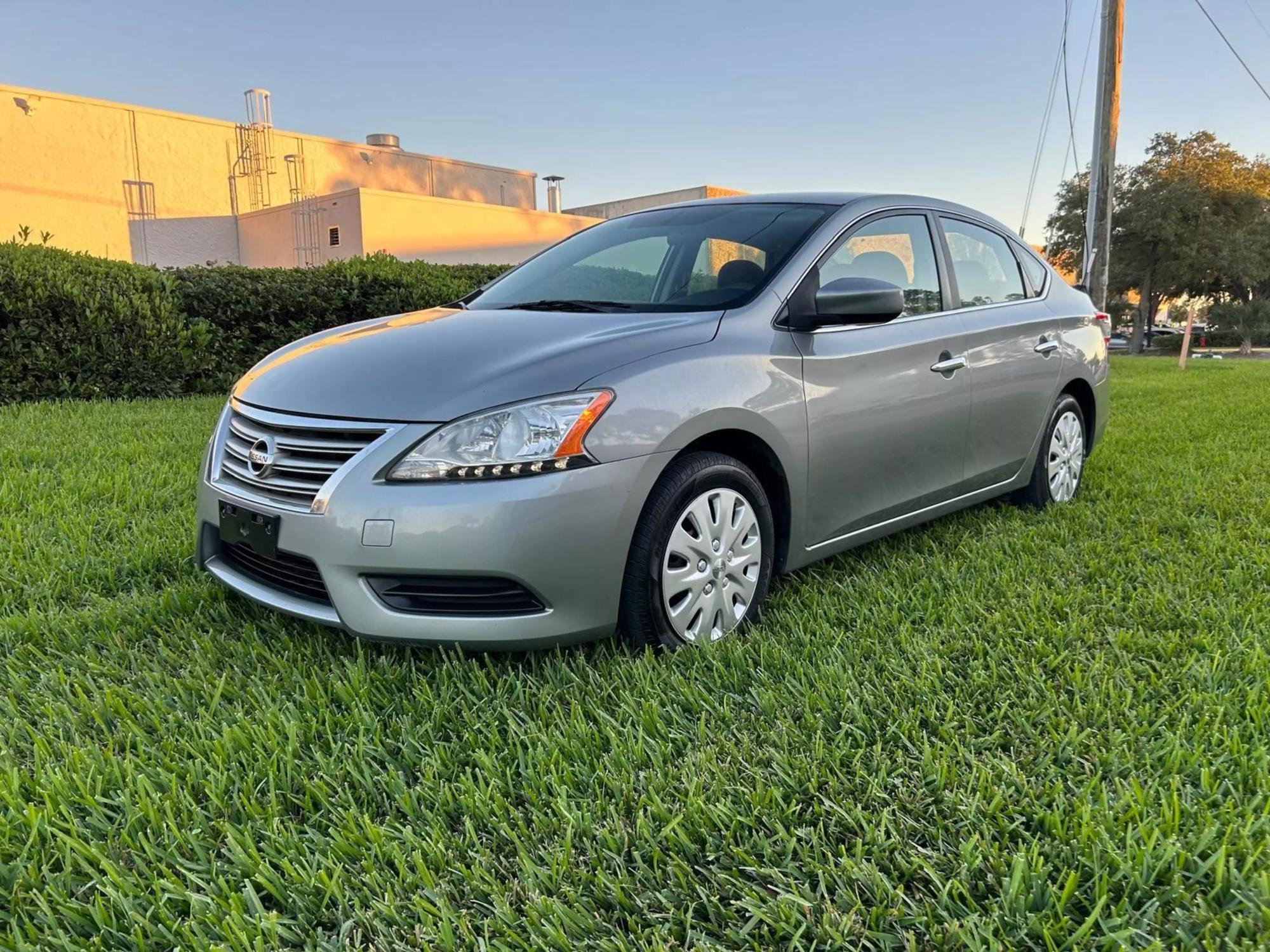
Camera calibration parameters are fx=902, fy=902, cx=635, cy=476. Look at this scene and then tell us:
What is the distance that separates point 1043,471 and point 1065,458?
24cm

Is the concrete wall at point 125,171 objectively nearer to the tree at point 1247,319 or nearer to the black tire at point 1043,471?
the black tire at point 1043,471

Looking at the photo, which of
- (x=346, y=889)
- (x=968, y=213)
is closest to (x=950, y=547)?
(x=968, y=213)

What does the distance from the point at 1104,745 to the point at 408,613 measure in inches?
69.0

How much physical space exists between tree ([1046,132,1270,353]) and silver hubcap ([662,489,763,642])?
33715 mm

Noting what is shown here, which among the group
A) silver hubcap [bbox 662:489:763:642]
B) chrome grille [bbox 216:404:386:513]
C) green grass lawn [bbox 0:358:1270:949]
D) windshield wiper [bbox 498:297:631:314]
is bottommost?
green grass lawn [bbox 0:358:1270:949]

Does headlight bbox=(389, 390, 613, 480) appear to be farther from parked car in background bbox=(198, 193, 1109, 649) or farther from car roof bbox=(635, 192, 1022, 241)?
car roof bbox=(635, 192, 1022, 241)

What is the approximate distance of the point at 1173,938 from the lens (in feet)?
5.02

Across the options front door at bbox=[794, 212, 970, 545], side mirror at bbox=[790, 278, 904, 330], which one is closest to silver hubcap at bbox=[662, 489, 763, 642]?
front door at bbox=[794, 212, 970, 545]

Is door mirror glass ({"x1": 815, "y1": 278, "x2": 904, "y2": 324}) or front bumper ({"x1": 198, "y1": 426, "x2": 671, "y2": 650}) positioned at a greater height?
door mirror glass ({"x1": 815, "y1": 278, "x2": 904, "y2": 324})

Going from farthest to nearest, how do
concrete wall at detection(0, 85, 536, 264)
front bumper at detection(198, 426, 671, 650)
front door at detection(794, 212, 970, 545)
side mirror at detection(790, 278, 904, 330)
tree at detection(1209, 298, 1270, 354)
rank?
tree at detection(1209, 298, 1270, 354)
concrete wall at detection(0, 85, 536, 264)
front door at detection(794, 212, 970, 545)
side mirror at detection(790, 278, 904, 330)
front bumper at detection(198, 426, 671, 650)

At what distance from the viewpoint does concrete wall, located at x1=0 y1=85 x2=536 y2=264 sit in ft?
71.7

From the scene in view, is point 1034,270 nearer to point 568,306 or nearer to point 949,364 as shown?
point 949,364

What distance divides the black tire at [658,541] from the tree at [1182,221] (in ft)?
111

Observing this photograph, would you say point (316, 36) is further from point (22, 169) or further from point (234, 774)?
point (234, 774)
